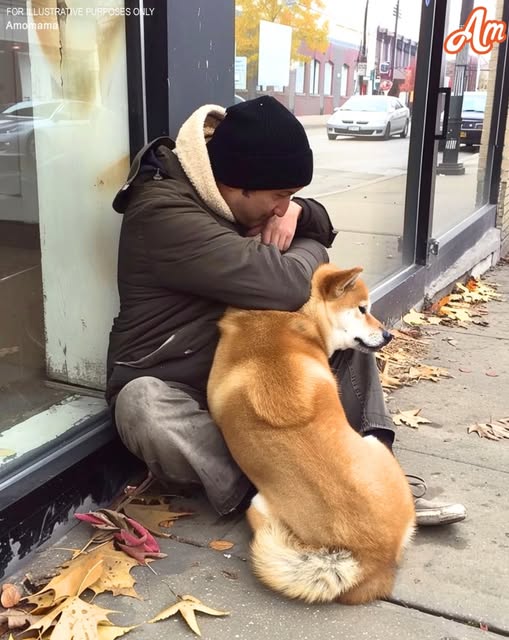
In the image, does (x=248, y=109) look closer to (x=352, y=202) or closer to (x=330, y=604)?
(x=330, y=604)

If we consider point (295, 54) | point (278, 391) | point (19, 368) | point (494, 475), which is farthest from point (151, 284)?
point (295, 54)

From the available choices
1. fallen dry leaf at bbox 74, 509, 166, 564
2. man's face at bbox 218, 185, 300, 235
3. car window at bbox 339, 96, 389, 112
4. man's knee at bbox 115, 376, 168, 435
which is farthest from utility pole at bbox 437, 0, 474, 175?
fallen dry leaf at bbox 74, 509, 166, 564

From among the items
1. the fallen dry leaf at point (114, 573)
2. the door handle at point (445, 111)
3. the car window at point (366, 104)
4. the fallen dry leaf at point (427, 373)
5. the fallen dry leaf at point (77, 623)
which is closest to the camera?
the fallen dry leaf at point (77, 623)

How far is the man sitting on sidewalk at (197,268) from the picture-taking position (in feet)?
8.41

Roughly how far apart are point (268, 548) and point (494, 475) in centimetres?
145

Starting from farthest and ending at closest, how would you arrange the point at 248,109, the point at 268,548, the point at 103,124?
1. the point at 103,124
2. the point at 248,109
3. the point at 268,548

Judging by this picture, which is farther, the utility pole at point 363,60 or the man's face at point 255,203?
the utility pole at point 363,60

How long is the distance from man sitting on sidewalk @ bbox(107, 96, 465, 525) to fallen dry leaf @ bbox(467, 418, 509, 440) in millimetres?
1033

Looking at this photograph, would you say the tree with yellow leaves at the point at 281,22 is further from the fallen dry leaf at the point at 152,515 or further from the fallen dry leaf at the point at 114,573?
the fallen dry leaf at the point at 114,573

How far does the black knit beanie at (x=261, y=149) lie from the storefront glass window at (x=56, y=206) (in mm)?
632

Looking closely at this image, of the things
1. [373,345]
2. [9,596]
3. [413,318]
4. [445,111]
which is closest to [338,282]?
[373,345]

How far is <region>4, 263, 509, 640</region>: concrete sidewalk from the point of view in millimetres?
2295

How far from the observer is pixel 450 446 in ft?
12.0

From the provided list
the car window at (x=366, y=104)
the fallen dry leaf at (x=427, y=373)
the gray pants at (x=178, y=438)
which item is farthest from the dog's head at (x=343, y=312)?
the car window at (x=366, y=104)
